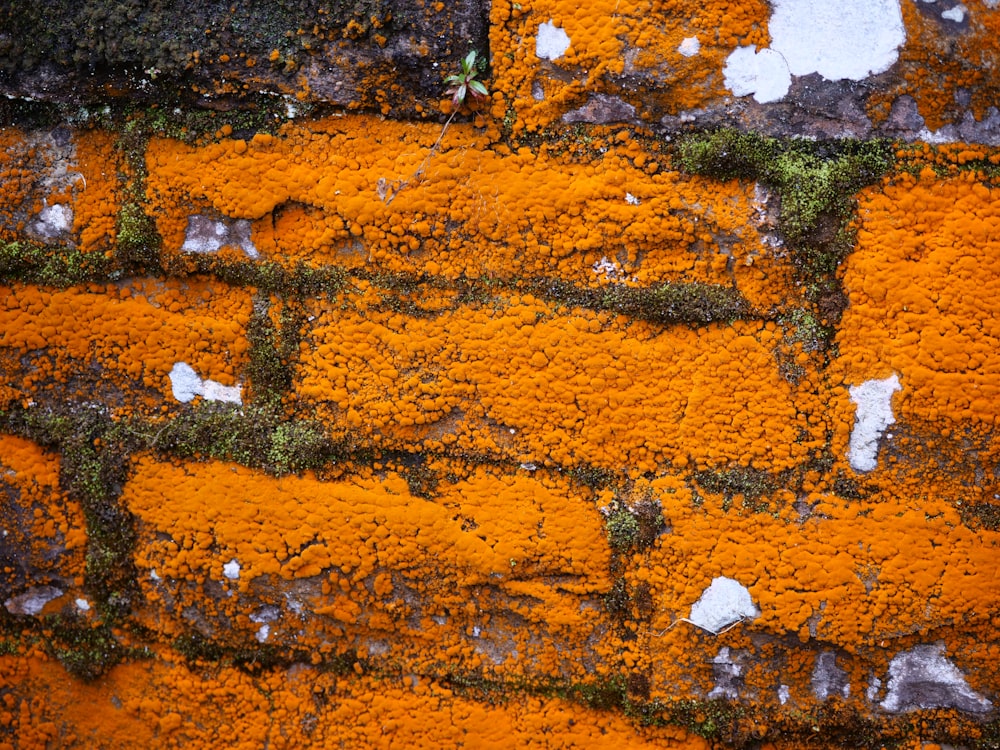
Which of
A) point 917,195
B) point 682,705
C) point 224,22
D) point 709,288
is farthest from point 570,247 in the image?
point 682,705

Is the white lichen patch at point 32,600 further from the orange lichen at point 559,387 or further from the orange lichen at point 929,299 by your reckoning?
the orange lichen at point 929,299

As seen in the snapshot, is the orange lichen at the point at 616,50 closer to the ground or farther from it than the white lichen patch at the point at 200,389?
farther from it

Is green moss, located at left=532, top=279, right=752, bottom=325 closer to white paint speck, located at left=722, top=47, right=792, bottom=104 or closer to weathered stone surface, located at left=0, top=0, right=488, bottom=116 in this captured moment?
white paint speck, located at left=722, top=47, right=792, bottom=104

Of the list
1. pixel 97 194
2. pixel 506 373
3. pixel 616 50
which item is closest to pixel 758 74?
pixel 616 50

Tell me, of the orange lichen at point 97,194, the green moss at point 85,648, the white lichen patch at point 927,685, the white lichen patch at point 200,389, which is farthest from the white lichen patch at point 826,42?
the green moss at point 85,648

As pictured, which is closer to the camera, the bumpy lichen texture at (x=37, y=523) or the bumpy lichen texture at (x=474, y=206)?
the bumpy lichen texture at (x=474, y=206)

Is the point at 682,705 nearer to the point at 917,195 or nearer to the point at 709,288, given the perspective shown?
the point at 709,288

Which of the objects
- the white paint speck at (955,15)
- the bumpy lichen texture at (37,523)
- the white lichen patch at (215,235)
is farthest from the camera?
the bumpy lichen texture at (37,523)
